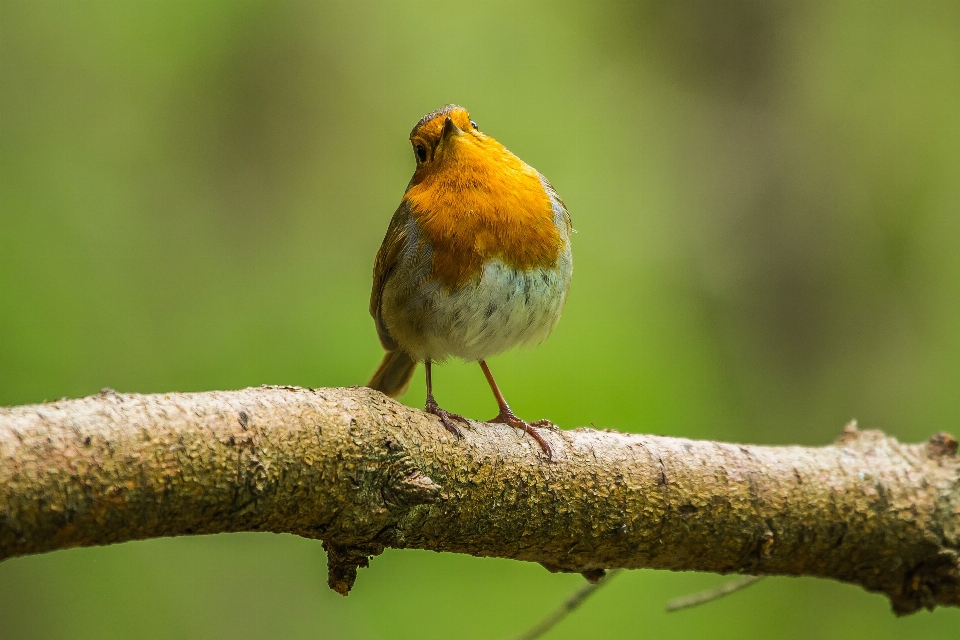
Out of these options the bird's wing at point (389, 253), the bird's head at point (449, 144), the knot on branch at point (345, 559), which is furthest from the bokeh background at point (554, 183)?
the knot on branch at point (345, 559)

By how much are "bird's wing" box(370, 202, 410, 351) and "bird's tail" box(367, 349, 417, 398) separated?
0.60 ft

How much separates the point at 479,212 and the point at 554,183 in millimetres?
3037

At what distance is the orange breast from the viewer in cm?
343

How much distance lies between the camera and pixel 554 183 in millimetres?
6414

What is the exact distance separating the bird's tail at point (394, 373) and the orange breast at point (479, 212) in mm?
808

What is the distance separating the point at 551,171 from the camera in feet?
21.5

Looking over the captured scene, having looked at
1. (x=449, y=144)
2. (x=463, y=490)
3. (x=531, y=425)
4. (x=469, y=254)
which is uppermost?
(x=449, y=144)

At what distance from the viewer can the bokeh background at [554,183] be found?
5.14 metres

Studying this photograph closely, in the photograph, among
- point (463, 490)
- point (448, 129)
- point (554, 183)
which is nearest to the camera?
point (463, 490)

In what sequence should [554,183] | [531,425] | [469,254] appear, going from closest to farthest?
[531,425] → [469,254] → [554,183]

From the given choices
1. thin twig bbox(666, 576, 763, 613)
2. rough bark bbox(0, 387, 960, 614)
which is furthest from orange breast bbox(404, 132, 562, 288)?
thin twig bbox(666, 576, 763, 613)

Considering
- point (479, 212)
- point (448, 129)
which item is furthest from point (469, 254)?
point (448, 129)

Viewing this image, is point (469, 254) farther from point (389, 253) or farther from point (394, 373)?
point (394, 373)

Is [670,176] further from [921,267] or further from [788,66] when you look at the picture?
[921,267]
